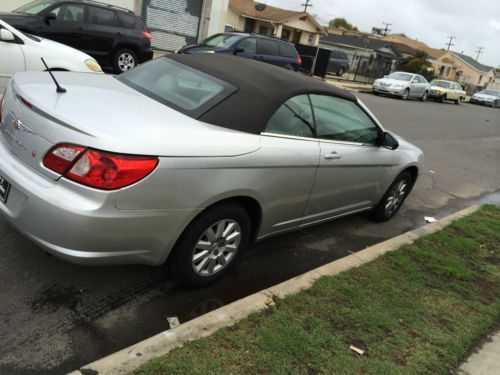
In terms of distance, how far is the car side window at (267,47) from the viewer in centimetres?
1470

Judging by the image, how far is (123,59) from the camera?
40.7 ft

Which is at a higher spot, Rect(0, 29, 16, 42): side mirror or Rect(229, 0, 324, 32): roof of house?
Rect(229, 0, 324, 32): roof of house

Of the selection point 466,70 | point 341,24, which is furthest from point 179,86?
point 341,24

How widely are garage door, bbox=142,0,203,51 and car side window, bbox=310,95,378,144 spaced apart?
1664 cm

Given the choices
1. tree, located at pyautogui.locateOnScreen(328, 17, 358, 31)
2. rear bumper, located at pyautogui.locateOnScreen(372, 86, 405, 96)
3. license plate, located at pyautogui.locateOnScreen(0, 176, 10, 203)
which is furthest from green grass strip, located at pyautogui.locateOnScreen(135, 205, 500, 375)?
tree, located at pyautogui.locateOnScreen(328, 17, 358, 31)

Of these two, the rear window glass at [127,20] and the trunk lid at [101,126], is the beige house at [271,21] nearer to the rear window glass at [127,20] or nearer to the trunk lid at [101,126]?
the rear window glass at [127,20]

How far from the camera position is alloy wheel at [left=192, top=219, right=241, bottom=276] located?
10.7ft

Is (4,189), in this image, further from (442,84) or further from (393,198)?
(442,84)

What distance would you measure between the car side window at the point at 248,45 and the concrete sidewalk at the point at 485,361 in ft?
40.2

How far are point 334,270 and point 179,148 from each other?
176 cm

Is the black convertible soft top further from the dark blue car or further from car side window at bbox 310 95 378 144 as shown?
the dark blue car

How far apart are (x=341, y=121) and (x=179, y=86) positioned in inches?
60.6

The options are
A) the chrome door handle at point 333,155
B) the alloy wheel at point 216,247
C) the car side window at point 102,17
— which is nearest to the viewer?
the alloy wheel at point 216,247

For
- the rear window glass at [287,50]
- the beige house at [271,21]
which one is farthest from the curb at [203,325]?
the beige house at [271,21]
